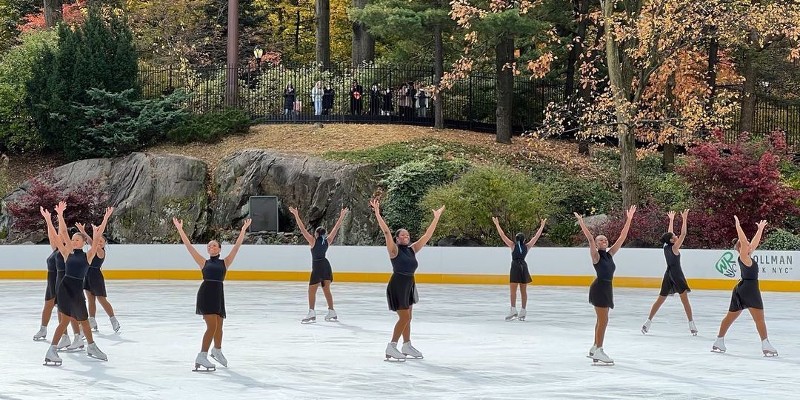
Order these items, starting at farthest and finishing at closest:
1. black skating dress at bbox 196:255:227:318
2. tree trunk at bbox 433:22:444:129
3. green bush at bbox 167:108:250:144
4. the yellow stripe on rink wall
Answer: green bush at bbox 167:108:250:144 < tree trunk at bbox 433:22:444:129 < the yellow stripe on rink wall < black skating dress at bbox 196:255:227:318

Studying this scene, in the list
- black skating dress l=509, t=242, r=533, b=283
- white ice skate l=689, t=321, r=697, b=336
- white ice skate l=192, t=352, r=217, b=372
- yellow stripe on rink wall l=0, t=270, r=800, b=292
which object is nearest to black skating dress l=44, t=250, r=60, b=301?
white ice skate l=192, t=352, r=217, b=372

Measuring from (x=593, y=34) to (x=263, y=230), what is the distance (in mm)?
16258

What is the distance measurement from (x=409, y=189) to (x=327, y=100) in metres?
7.55

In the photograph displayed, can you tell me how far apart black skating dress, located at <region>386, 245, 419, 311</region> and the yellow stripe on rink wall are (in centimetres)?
1411

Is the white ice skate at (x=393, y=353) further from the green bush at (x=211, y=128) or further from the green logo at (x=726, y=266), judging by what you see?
the green bush at (x=211, y=128)

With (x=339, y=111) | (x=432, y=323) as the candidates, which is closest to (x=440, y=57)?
(x=339, y=111)

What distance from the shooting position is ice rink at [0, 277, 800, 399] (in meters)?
14.1

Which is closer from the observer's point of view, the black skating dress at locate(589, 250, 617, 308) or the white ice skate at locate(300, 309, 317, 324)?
the black skating dress at locate(589, 250, 617, 308)

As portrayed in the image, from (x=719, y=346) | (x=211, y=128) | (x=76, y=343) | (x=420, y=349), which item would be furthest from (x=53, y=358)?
(x=211, y=128)

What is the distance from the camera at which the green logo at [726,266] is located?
28641mm

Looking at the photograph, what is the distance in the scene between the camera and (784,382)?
14945 mm

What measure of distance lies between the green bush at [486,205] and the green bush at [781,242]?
21.4 feet

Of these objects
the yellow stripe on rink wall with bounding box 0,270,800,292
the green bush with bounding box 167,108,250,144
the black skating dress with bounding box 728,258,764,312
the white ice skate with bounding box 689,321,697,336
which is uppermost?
the green bush with bounding box 167,108,250,144

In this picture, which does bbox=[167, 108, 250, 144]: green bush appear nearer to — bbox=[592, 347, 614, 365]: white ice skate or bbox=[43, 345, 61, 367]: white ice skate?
bbox=[43, 345, 61, 367]: white ice skate
